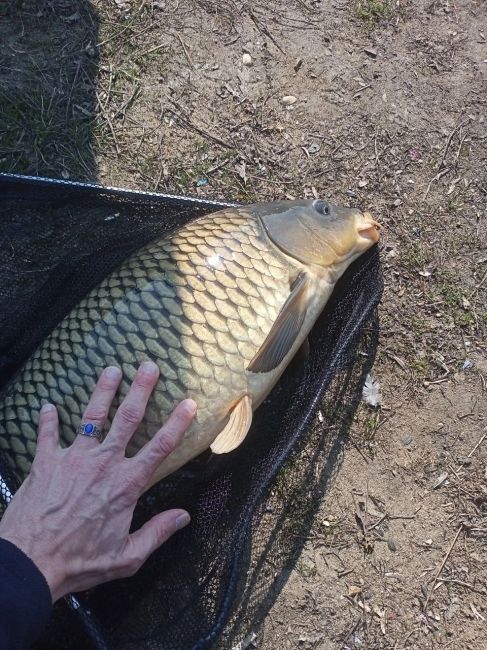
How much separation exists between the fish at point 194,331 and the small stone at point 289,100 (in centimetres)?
64

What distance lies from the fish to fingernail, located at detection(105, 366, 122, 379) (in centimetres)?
2

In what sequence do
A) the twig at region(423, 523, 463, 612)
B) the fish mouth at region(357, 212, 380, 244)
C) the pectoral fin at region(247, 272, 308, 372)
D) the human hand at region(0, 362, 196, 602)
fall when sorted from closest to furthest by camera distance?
1. the human hand at region(0, 362, 196, 602)
2. the pectoral fin at region(247, 272, 308, 372)
3. the fish mouth at region(357, 212, 380, 244)
4. the twig at region(423, 523, 463, 612)

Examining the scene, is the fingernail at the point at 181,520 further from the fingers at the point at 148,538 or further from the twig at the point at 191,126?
the twig at the point at 191,126

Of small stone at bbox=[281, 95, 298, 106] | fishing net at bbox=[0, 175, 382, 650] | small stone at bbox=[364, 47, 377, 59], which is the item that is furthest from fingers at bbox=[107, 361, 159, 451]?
small stone at bbox=[364, 47, 377, 59]

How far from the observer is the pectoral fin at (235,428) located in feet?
5.23

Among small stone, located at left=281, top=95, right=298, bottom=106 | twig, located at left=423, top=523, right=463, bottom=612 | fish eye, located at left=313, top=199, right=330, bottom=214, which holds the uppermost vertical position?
small stone, located at left=281, top=95, right=298, bottom=106

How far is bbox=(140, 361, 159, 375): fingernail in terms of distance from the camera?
1.48m

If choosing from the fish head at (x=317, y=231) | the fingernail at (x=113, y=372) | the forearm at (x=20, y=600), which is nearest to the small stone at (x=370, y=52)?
the fish head at (x=317, y=231)

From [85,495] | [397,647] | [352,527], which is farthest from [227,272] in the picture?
[397,647]

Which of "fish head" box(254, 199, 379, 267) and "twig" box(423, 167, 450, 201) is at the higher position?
"fish head" box(254, 199, 379, 267)

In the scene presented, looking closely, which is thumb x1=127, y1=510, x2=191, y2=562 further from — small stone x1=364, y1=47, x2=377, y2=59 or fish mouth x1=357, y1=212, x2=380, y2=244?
small stone x1=364, y1=47, x2=377, y2=59

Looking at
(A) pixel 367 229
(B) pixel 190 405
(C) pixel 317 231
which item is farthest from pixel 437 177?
(B) pixel 190 405

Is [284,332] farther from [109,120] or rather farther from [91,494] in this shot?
[109,120]

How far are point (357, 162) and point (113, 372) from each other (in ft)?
3.65
